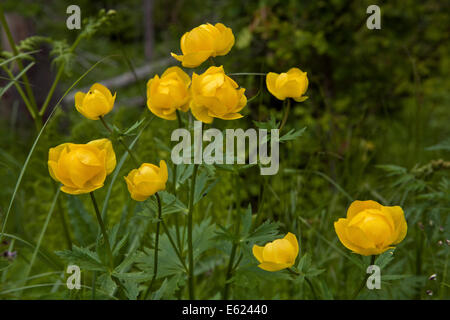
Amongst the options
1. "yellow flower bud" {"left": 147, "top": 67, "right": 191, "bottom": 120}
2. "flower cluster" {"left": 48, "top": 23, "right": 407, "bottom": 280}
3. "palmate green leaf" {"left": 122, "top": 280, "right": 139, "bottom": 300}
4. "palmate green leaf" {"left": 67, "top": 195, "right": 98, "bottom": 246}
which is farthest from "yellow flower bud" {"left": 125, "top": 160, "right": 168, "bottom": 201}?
"palmate green leaf" {"left": 67, "top": 195, "right": 98, "bottom": 246}

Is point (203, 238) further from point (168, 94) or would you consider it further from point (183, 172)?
point (168, 94)

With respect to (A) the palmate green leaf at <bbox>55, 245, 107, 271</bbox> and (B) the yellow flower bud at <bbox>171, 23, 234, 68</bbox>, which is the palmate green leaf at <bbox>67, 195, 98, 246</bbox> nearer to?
(A) the palmate green leaf at <bbox>55, 245, 107, 271</bbox>

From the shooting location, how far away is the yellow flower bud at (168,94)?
618mm

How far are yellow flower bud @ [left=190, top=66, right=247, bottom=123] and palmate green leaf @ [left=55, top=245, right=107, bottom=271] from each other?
0.29 metres

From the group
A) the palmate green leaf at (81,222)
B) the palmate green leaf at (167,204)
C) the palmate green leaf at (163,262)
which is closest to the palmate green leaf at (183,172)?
the palmate green leaf at (167,204)

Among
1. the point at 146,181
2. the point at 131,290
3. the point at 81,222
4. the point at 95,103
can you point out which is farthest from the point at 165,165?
the point at 81,222

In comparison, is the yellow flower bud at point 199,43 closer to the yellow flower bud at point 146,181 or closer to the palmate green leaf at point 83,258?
the yellow flower bud at point 146,181

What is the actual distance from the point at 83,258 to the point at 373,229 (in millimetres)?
453

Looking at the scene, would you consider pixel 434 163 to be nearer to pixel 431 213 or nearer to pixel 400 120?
pixel 431 213

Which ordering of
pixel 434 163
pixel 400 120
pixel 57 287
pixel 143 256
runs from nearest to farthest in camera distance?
1. pixel 143 256
2. pixel 434 163
3. pixel 57 287
4. pixel 400 120

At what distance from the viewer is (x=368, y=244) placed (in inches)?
21.3

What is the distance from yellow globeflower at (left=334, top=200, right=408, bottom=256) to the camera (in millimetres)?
536

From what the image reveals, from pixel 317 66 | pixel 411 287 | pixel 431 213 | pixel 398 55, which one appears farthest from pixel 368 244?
pixel 398 55

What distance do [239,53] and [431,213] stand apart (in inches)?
57.1
